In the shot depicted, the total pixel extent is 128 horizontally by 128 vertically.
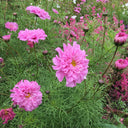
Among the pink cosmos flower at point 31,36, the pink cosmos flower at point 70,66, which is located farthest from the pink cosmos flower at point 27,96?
the pink cosmos flower at point 31,36

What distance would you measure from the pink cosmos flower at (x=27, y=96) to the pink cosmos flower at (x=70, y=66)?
0.23 m

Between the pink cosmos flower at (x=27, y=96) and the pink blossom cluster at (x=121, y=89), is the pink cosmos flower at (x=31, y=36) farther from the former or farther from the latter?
the pink blossom cluster at (x=121, y=89)

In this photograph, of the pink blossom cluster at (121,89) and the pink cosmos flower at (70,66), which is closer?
the pink cosmos flower at (70,66)

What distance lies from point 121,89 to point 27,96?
127cm

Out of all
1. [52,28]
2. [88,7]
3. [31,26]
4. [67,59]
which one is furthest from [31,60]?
[88,7]

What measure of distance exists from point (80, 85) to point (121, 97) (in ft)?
2.30

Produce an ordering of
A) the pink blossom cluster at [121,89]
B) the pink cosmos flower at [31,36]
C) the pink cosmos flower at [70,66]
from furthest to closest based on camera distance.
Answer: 1. the pink blossom cluster at [121,89]
2. the pink cosmos flower at [31,36]
3. the pink cosmos flower at [70,66]

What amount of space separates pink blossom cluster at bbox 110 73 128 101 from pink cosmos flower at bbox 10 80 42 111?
1176 millimetres

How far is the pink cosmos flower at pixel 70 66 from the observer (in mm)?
810

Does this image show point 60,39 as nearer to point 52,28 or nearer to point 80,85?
point 52,28

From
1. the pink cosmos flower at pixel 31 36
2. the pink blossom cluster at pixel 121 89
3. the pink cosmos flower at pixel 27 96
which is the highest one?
the pink cosmos flower at pixel 31 36

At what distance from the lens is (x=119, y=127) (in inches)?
56.3

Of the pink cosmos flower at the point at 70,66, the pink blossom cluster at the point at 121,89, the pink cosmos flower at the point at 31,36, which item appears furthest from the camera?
the pink blossom cluster at the point at 121,89

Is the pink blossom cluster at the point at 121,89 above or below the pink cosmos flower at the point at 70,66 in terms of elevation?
below
